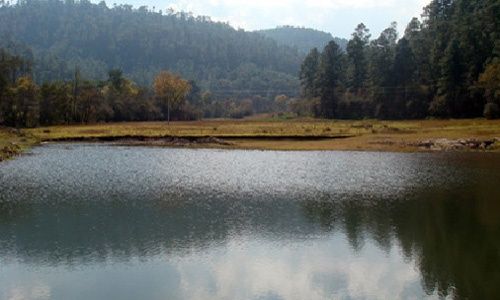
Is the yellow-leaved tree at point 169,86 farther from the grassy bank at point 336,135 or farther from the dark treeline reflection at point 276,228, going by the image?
the dark treeline reflection at point 276,228

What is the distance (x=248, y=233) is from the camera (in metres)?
26.3

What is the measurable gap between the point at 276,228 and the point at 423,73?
107650 mm

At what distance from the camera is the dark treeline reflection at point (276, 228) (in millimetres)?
22016

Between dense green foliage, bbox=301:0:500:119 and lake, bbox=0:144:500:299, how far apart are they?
64384 millimetres

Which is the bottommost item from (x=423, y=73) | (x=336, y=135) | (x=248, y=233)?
(x=248, y=233)

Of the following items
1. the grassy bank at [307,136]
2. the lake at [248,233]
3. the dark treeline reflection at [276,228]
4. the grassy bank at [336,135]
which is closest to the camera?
the lake at [248,233]

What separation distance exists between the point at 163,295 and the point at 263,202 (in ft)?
54.1

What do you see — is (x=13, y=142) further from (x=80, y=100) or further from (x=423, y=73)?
(x=423, y=73)

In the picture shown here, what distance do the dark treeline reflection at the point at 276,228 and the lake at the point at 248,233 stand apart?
91 mm

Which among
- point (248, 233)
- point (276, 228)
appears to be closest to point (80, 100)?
point (276, 228)

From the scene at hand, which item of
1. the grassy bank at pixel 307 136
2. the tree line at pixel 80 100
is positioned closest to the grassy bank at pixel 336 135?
the grassy bank at pixel 307 136

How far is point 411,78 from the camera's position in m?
127

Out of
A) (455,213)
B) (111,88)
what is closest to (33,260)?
(455,213)

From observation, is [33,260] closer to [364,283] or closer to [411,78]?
[364,283]
